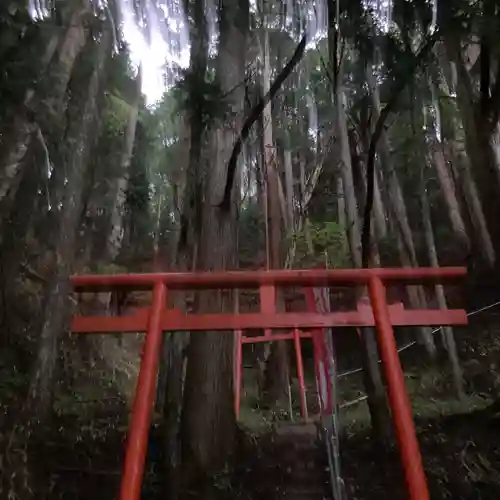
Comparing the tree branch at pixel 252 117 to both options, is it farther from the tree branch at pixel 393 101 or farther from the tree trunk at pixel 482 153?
the tree trunk at pixel 482 153

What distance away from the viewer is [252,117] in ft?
8.23

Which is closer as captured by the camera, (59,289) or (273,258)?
(59,289)

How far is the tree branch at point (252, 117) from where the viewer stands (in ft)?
8.16

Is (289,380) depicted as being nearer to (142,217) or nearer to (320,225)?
(320,225)

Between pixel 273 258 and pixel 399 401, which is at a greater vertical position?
pixel 273 258

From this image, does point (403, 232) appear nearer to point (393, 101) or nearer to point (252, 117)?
point (393, 101)

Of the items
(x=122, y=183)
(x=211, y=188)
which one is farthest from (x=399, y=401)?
(x=122, y=183)

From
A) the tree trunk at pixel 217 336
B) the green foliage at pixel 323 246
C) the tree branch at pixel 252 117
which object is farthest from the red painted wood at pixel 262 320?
the green foliage at pixel 323 246

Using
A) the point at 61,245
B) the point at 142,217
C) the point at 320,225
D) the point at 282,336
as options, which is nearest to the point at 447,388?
the point at 282,336

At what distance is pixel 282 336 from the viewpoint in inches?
171

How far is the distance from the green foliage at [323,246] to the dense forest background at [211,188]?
0.06ft

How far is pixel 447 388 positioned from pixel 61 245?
8.53ft

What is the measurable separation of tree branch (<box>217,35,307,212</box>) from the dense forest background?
1cm

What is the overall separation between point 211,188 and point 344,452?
4.91ft
